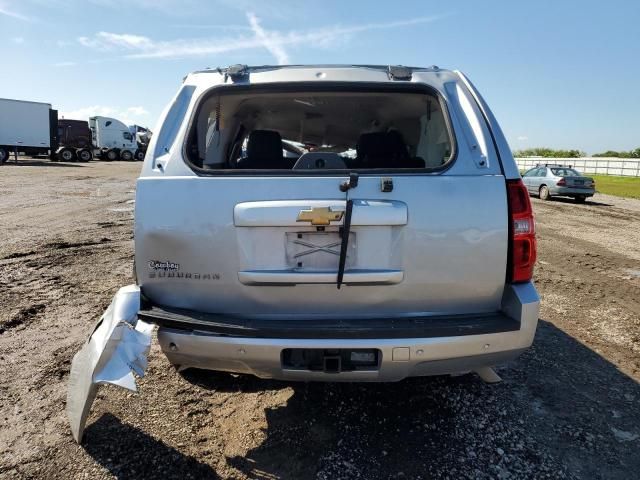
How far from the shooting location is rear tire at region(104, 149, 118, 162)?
38562 mm

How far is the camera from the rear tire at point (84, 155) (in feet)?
117

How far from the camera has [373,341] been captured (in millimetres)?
2100

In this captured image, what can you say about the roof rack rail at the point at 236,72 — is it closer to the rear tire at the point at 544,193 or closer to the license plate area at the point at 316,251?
the license plate area at the point at 316,251

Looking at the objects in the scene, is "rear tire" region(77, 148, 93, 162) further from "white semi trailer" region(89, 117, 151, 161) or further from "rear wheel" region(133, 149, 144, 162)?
"rear wheel" region(133, 149, 144, 162)

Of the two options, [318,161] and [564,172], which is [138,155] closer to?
[564,172]

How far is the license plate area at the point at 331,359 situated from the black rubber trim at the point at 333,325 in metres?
0.08

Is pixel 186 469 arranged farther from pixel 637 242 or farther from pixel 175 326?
pixel 637 242

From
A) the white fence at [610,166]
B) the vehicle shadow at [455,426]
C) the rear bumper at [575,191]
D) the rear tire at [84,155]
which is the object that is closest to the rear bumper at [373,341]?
the vehicle shadow at [455,426]

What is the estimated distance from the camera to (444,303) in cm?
228

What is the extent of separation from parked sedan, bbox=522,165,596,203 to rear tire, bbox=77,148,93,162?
3306 cm

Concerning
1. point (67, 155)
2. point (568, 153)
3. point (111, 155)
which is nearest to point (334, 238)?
point (67, 155)

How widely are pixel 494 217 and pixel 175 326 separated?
166cm

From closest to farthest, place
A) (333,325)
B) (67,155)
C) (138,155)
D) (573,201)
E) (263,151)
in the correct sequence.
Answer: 1. (333,325)
2. (263,151)
3. (573,201)
4. (67,155)
5. (138,155)

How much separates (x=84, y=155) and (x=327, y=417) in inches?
1546
